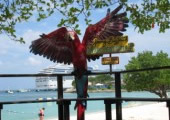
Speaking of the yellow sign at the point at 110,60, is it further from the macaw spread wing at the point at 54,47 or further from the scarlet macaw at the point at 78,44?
the macaw spread wing at the point at 54,47

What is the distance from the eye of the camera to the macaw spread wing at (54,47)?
712 centimetres

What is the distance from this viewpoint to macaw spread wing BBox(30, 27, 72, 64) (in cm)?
712

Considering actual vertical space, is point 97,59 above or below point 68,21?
below

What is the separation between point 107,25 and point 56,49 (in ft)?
3.31

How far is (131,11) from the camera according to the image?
6996 mm

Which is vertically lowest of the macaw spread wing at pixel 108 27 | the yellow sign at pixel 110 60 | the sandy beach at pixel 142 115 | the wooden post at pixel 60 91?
the sandy beach at pixel 142 115

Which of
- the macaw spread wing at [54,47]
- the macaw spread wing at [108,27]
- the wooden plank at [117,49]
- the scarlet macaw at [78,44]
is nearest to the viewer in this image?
the scarlet macaw at [78,44]

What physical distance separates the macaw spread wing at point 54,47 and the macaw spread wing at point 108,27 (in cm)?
41

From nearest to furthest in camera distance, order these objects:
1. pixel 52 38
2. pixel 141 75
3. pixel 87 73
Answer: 1. pixel 87 73
2. pixel 52 38
3. pixel 141 75

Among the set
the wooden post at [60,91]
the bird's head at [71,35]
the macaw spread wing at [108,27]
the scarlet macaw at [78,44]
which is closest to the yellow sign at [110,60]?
the scarlet macaw at [78,44]

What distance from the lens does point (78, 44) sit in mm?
6789

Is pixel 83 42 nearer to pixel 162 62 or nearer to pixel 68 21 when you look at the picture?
pixel 68 21

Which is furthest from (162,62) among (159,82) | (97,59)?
(97,59)

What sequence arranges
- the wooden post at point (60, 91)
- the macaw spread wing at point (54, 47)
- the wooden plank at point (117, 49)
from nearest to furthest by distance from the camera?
1. the wooden post at point (60, 91)
2. the macaw spread wing at point (54, 47)
3. the wooden plank at point (117, 49)
